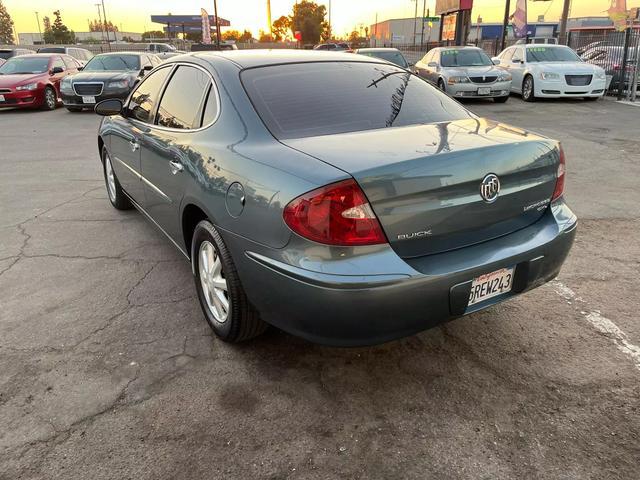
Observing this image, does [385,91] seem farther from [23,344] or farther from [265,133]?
[23,344]

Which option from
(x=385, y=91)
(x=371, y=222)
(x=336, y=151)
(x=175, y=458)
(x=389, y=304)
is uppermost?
(x=385, y=91)

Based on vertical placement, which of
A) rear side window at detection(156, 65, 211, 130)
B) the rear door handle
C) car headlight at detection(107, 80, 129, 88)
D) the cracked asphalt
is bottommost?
the cracked asphalt

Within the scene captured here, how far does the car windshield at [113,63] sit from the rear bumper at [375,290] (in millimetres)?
13505

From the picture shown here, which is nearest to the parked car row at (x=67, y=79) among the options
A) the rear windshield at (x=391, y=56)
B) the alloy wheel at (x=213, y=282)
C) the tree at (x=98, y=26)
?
the rear windshield at (x=391, y=56)

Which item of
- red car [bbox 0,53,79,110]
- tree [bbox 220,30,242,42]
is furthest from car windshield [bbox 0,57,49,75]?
tree [bbox 220,30,242,42]

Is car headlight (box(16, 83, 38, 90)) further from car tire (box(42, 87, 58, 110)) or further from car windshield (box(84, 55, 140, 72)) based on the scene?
car windshield (box(84, 55, 140, 72))

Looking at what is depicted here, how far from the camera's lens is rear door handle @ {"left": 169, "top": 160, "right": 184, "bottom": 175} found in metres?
3.10

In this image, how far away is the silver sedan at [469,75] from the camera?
13.9 m

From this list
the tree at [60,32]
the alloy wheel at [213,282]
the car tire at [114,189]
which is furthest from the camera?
the tree at [60,32]

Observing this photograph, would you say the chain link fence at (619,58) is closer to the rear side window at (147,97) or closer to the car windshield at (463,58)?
the car windshield at (463,58)

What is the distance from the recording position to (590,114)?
12.4 metres

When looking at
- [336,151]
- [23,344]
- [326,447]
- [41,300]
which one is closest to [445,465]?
[326,447]

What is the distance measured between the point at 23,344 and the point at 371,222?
2232mm

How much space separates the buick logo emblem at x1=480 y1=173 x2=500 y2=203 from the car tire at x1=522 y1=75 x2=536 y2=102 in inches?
538
